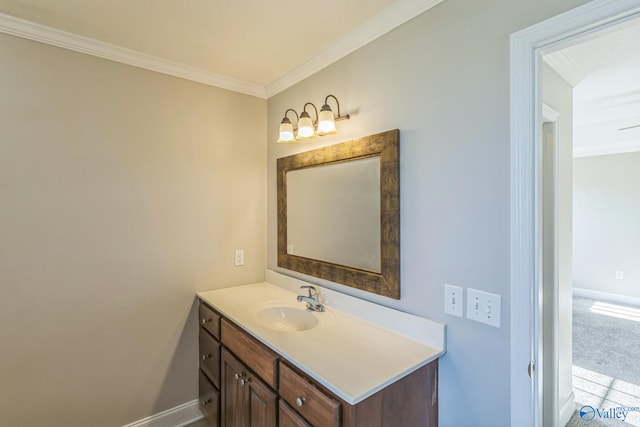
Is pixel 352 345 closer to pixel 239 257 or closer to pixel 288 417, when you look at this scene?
pixel 288 417

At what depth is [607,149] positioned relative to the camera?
15.0 feet

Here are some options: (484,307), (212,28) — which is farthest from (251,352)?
(212,28)

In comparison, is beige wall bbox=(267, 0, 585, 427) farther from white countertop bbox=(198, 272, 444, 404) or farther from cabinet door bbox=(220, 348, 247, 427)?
cabinet door bbox=(220, 348, 247, 427)

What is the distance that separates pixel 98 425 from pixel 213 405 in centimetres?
68

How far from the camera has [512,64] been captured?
1110mm

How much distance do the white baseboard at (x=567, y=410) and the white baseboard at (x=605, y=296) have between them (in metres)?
3.54

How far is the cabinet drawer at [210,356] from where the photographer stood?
1876 millimetres

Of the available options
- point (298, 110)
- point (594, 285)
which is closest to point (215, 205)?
point (298, 110)

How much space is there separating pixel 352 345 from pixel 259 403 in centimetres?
53

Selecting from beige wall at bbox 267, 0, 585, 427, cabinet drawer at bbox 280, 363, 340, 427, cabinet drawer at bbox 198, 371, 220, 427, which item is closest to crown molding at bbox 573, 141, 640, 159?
beige wall at bbox 267, 0, 585, 427

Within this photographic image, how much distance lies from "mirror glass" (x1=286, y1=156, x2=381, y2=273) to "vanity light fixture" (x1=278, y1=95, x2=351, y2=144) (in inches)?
8.6

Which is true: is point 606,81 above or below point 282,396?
above

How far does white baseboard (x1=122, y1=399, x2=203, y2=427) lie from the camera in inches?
78.5

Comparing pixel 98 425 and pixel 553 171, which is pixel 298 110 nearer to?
pixel 553 171
